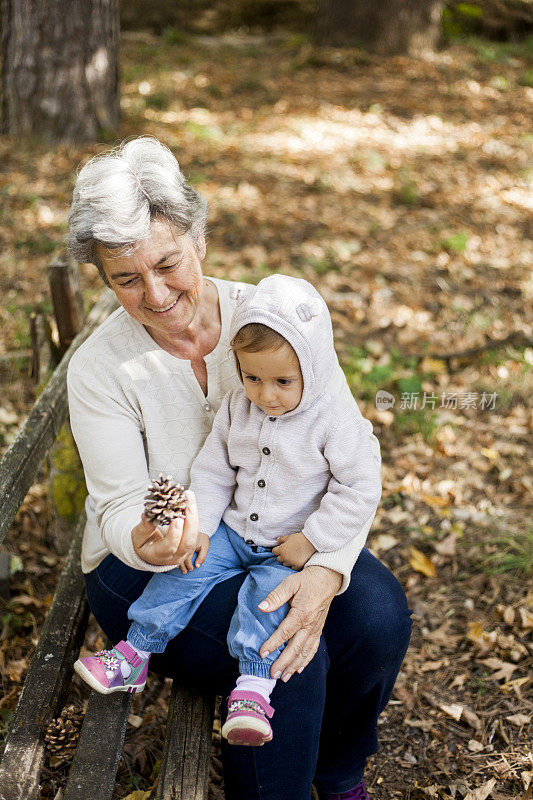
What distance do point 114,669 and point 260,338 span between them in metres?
1.13

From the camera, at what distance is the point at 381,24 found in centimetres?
890

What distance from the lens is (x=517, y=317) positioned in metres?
4.99

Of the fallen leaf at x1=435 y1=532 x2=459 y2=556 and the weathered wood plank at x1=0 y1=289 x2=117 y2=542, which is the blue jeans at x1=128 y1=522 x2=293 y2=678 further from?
the fallen leaf at x1=435 y1=532 x2=459 y2=556

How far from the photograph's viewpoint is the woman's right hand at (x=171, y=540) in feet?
6.65

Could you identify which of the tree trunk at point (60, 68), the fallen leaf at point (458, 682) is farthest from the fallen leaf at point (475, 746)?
the tree trunk at point (60, 68)

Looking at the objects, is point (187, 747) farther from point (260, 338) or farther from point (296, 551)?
point (260, 338)

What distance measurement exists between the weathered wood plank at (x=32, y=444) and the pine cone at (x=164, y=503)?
2.10 ft

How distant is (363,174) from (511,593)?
178 inches

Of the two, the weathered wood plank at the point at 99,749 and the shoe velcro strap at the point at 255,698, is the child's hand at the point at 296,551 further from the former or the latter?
the weathered wood plank at the point at 99,749

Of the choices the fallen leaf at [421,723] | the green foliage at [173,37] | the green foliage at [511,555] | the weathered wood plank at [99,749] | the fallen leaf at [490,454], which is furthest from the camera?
the green foliage at [173,37]

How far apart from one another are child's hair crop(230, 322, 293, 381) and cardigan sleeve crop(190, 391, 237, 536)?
34 cm

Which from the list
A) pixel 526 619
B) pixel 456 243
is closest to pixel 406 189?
pixel 456 243

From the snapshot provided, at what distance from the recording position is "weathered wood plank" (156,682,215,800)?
6.84 feet

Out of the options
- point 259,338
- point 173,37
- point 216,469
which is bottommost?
point 173,37
